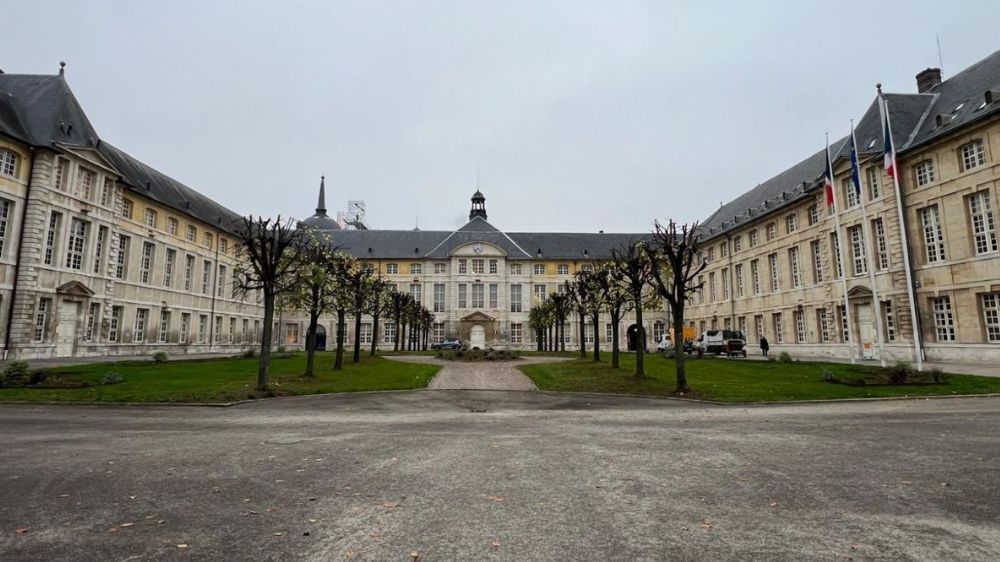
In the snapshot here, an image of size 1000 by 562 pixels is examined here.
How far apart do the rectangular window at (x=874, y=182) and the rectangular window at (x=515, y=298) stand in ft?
133

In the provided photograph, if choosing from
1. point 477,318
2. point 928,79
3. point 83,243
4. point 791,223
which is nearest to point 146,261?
point 83,243

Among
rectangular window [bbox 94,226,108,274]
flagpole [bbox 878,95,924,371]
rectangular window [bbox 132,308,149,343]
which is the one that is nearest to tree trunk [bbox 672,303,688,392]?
flagpole [bbox 878,95,924,371]

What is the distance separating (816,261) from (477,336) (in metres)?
37.7

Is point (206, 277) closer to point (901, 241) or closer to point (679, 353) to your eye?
point (679, 353)

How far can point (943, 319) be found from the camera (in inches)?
1112

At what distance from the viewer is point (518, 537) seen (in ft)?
13.9

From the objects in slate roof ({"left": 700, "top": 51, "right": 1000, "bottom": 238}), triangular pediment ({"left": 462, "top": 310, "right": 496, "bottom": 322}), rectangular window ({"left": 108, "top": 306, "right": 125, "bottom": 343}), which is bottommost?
rectangular window ({"left": 108, "top": 306, "right": 125, "bottom": 343})

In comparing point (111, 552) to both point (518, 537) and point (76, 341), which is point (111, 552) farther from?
point (76, 341)

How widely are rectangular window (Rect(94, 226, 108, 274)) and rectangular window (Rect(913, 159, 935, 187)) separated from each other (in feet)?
171

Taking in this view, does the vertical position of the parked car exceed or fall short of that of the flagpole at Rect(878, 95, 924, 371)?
it falls short

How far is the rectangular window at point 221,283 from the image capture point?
49938 mm

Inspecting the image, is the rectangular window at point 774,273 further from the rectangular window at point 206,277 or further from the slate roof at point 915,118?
the rectangular window at point 206,277

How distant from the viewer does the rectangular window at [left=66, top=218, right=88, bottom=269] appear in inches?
→ 1271

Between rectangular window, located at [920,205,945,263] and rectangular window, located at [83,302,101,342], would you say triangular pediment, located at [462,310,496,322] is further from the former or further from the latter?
rectangular window, located at [920,205,945,263]
